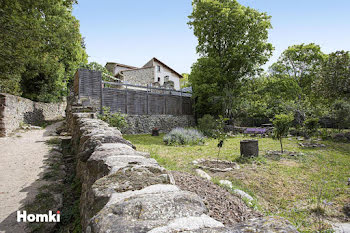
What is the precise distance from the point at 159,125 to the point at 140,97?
2.75 metres

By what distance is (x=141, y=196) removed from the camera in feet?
3.99

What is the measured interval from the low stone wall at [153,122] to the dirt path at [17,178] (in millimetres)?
7058

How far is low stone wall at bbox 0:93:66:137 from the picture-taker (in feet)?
27.3

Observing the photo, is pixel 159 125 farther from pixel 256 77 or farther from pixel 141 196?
pixel 141 196

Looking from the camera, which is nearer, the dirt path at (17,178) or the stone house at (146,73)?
the dirt path at (17,178)

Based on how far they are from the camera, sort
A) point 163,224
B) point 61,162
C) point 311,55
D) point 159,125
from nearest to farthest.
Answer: point 163,224 < point 61,162 < point 159,125 < point 311,55

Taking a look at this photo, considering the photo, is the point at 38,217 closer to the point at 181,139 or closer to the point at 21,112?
the point at 181,139

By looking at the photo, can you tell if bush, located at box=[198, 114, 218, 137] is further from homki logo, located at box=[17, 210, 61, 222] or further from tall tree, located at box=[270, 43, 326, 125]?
tall tree, located at box=[270, 43, 326, 125]

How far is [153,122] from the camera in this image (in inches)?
569

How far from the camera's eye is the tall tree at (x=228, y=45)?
1535cm

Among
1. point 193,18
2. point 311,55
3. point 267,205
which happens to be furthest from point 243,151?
point 311,55

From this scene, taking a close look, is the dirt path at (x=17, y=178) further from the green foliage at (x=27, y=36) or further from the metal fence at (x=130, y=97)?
the metal fence at (x=130, y=97)

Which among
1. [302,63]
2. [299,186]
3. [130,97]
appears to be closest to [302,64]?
[302,63]

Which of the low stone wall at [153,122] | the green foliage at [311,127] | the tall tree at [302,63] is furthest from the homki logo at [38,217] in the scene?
the tall tree at [302,63]
